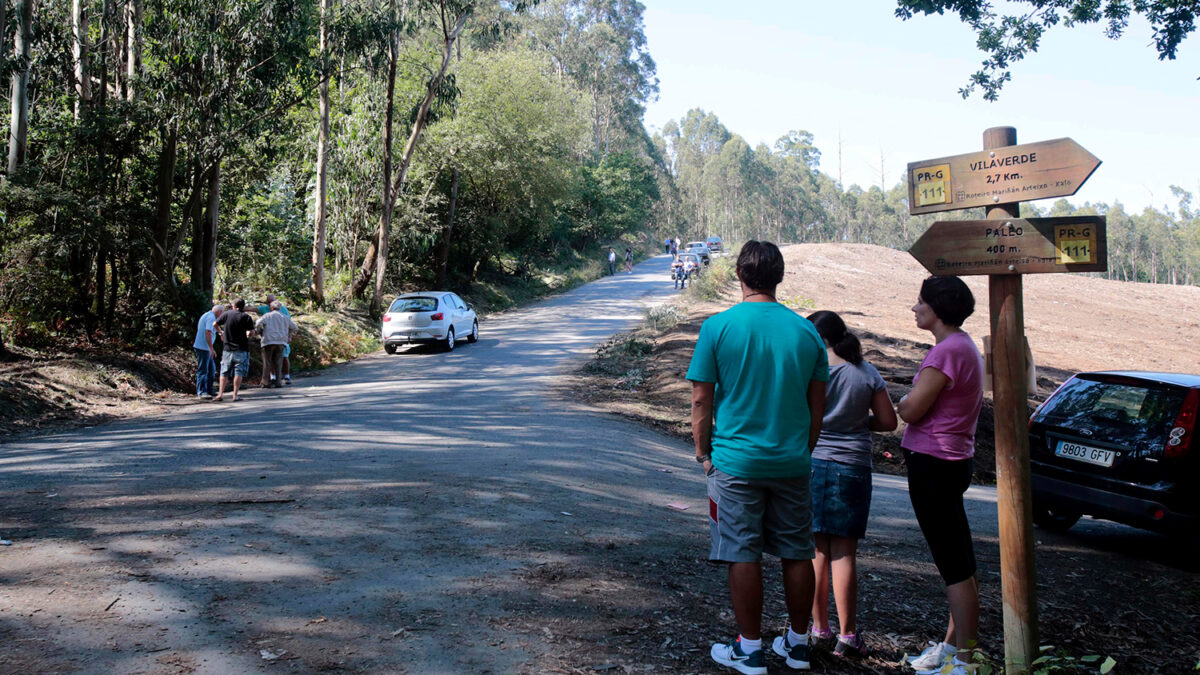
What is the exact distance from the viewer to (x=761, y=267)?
3803mm

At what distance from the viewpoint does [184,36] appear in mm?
17156

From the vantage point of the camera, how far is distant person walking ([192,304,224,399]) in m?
15.1

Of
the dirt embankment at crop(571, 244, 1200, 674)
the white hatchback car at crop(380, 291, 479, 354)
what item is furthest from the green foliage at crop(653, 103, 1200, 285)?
the white hatchback car at crop(380, 291, 479, 354)

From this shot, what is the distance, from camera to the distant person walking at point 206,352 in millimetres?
15055

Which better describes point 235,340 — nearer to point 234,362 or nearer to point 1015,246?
point 234,362

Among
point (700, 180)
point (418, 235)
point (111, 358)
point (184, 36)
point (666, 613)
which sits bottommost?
point (666, 613)

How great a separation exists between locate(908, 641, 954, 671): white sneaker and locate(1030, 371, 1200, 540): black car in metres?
3.64

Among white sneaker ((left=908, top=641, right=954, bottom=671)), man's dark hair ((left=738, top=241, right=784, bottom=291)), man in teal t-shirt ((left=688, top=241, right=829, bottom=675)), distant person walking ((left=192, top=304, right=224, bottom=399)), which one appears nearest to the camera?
man in teal t-shirt ((left=688, top=241, right=829, bottom=675))

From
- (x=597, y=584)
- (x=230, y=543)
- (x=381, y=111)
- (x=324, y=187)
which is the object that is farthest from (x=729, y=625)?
(x=381, y=111)

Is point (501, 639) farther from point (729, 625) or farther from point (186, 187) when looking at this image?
point (186, 187)

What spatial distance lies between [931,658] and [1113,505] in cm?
373

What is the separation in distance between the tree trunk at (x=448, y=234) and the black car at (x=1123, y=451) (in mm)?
27395

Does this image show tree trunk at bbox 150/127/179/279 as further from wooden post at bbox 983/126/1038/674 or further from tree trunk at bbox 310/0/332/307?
wooden post at bbox 983/126/1038/674

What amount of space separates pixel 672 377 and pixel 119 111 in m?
11.9
